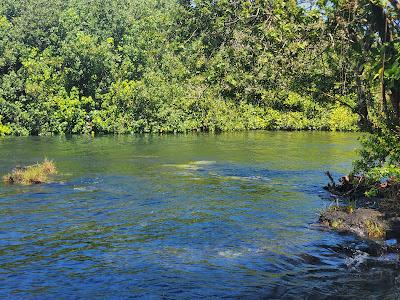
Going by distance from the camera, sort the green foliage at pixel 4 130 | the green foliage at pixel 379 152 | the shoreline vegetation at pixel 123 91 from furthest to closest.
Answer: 1. the green foliage at pixel 4 130
2. the shoreline vegetation at pixel 123 91
3. the green foliage at pixel 379 152

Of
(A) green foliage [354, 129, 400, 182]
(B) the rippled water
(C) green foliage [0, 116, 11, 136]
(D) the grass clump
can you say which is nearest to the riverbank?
(A) green foliage [354, 129, 400, 182]

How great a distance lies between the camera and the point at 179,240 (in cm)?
1595

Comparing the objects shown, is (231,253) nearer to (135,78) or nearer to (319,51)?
(319,51)

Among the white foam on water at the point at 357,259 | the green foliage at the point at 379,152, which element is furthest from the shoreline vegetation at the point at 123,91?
the white foam on water at the point at 357,259

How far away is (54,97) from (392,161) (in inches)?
2172

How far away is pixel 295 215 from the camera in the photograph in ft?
64.6

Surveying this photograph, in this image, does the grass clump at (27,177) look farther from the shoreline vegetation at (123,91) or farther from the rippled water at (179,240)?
the rippled water at (179,240)

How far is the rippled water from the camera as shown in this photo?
11.8 meters

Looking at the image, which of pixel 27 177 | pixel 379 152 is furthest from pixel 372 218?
pixel 27 177

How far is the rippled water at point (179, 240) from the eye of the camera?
11.8 metres

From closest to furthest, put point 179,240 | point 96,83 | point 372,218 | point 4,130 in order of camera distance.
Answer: point 179,240
point 372,218
point 4,130
point 96,83

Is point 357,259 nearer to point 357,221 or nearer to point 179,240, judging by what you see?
point 357,221

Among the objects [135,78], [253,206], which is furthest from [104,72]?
[253,206]

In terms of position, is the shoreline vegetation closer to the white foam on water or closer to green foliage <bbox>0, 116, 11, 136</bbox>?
green foliage <bbox>0, 116, 11, 136</bbox>
